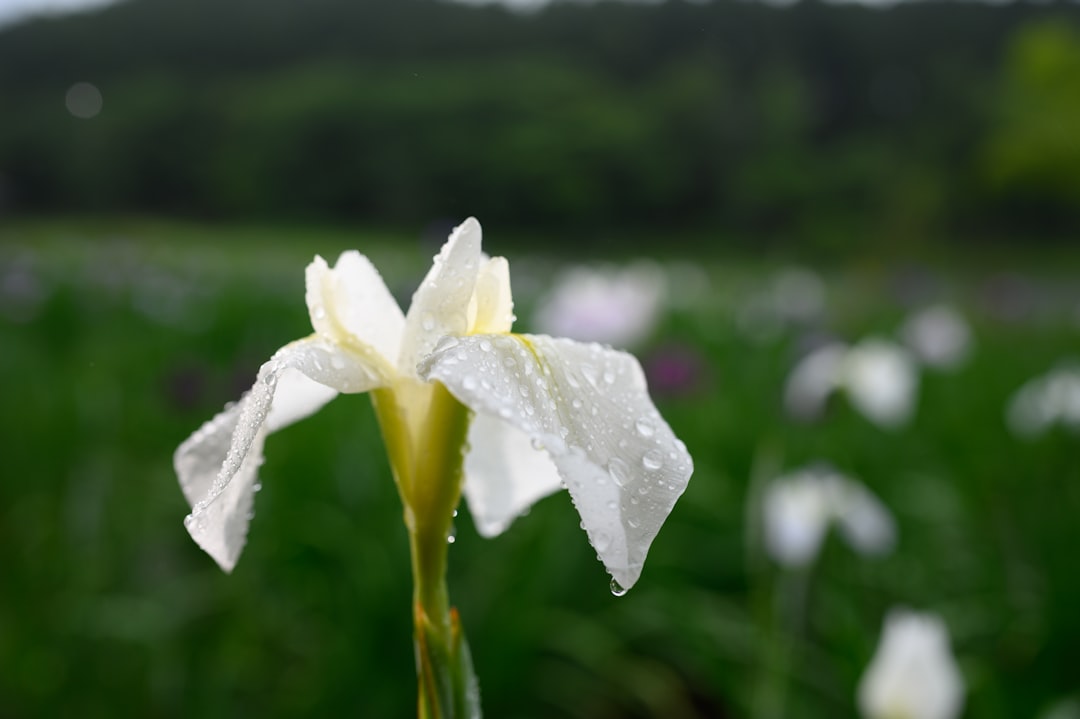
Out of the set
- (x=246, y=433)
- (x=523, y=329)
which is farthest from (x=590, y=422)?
(x=523, y=329)

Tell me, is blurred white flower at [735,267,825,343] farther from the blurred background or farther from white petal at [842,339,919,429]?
white petal at [842,339,919,429]

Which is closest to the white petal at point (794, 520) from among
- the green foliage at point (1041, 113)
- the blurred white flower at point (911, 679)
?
the blurred white flower at point (911, 679)

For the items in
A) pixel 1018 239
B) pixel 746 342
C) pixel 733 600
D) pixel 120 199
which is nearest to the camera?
pixel 733 600

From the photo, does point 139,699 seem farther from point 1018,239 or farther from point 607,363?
point 1018,239

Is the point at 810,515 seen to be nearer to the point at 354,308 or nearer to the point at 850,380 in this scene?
the point at 850,380

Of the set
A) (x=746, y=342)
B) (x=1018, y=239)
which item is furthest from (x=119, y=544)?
(x=1018, y=239)

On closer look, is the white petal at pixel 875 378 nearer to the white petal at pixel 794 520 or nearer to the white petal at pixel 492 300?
the white petal at pixel 794 520
